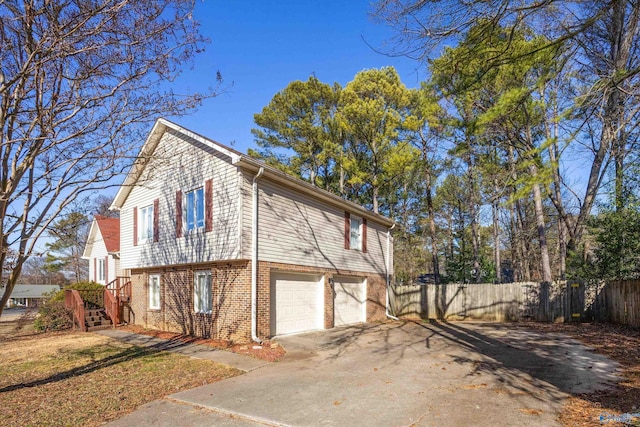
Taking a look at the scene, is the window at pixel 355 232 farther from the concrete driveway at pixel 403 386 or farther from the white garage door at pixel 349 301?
the concrete driveway at pixel 403 386

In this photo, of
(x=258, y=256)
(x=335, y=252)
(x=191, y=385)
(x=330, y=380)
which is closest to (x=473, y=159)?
(x=335, y=252)

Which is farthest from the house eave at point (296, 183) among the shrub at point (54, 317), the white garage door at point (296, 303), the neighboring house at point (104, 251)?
the neighboring house at point (104, 251)

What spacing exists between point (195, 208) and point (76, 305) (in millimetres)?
7088

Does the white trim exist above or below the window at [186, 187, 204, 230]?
below

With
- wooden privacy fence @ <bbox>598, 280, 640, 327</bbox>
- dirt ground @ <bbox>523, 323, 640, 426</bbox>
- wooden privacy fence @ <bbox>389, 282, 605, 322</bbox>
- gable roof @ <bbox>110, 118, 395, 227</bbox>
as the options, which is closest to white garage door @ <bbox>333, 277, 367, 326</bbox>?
gable roof @ <bbox>110, 118, 395, 227</bbox>

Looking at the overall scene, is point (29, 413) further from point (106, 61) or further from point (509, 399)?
point (509, 399)

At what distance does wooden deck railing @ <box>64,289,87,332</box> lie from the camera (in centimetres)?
1501

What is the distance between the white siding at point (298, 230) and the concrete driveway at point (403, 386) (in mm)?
2765

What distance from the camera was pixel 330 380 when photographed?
7434mm

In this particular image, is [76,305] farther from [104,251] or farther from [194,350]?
[104,251]

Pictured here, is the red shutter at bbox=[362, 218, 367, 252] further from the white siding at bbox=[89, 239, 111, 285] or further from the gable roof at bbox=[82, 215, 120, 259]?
the white siding at bbox=[89, 239, 111, 285]

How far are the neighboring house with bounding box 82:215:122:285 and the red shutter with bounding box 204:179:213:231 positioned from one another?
15.3m

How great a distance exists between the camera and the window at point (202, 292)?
12.5 metres

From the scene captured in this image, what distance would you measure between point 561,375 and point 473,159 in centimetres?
1549
